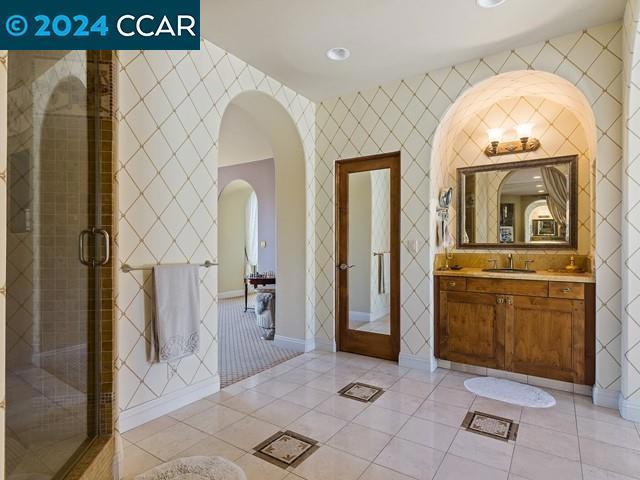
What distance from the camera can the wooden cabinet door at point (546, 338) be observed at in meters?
2.64

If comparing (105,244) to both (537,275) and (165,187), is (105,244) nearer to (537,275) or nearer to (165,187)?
(165,187)

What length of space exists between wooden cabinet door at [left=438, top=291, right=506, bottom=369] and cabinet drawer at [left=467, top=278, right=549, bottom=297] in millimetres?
54

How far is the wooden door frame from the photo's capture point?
3.36 m

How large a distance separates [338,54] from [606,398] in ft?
10.6

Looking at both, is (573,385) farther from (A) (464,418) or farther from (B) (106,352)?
(B) (106,352)

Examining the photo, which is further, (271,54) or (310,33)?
(271,54)

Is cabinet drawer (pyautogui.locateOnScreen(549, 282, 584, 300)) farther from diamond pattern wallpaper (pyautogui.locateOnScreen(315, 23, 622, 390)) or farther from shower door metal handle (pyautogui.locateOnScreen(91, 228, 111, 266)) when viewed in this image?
shower door metal handle (pyautogui.locateOnScreen(91, 228, 111, 266))

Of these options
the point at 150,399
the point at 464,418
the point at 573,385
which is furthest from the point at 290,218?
the point at 573,385

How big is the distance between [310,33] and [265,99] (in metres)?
0.94

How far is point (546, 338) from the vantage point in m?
2.75

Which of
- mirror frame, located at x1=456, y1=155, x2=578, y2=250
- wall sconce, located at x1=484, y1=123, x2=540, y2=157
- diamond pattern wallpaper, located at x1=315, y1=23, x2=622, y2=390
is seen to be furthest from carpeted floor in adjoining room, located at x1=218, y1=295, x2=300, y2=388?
wall sconce, located at x1=484, y1=123, x2=540, y2=157

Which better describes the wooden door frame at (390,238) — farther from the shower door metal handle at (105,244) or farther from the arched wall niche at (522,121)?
the shower door metal handle at (105,244)

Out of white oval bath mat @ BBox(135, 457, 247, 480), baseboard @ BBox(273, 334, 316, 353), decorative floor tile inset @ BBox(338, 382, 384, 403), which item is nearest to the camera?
white oval bath mat @ BBox(135, 457, 247, 480)

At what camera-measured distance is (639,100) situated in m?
2.24
